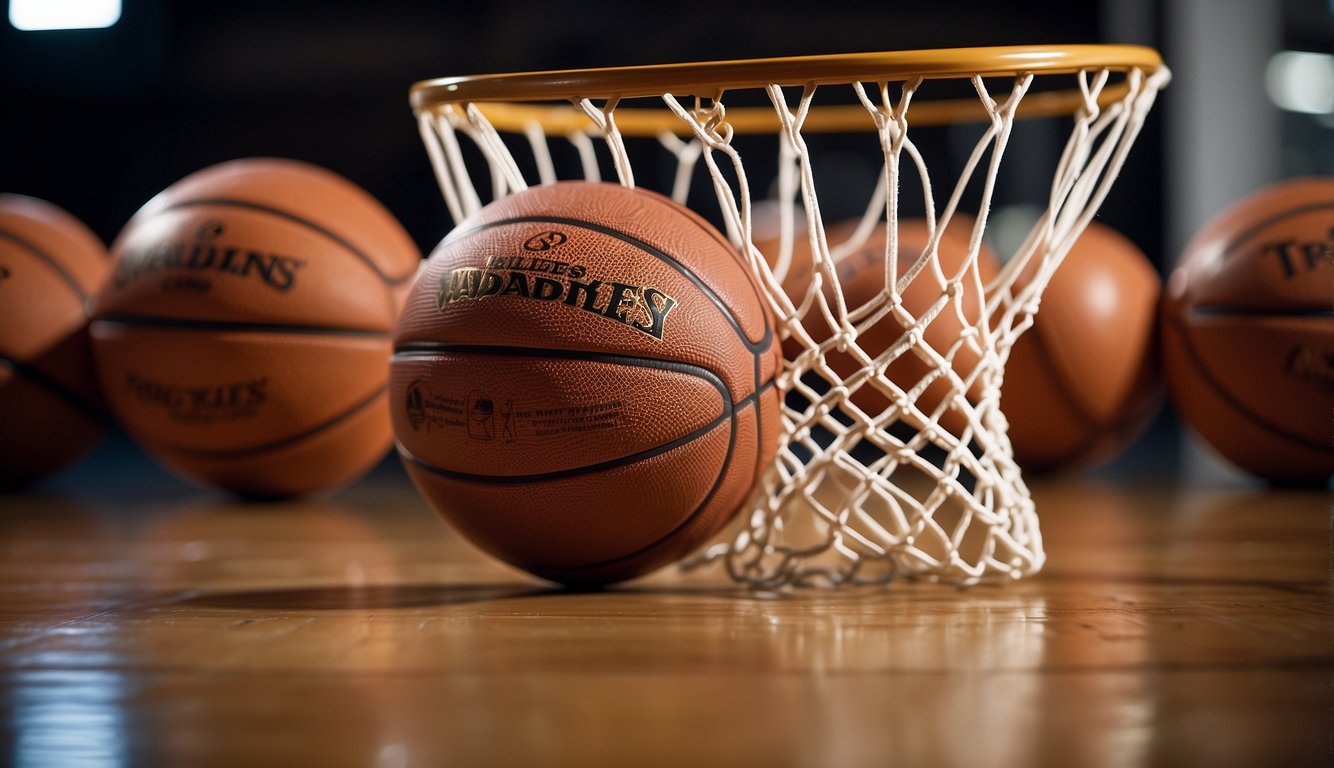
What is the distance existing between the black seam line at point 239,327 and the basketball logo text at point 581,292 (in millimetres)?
987

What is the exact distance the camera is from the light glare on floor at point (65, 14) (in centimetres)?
500

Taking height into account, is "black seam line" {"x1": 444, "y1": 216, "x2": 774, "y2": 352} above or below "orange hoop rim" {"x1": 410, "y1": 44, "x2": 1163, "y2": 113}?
below

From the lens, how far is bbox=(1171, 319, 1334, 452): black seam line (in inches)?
105

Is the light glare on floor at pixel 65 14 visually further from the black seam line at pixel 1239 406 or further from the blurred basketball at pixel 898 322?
the black seam line at pixel 1239 406

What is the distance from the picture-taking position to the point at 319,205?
8.48ft

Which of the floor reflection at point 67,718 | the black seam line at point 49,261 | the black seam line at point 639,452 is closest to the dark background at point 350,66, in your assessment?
the black seam line at point 49,261

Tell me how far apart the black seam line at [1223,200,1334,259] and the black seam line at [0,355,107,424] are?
7.86 feet

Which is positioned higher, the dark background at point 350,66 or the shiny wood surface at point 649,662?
the dark background at point 350,66

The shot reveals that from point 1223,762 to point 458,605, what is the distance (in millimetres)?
928

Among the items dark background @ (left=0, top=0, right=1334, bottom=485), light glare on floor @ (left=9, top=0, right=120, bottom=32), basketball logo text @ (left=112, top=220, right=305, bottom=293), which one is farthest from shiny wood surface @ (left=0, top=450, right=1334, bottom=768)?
light glare on floor @ (left=9, top=0, right=120, bottom=32)

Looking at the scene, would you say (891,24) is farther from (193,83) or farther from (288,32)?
(193,83)

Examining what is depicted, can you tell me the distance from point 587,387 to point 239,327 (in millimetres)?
1188

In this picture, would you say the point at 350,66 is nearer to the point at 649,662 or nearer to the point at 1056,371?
the point at 1056,371

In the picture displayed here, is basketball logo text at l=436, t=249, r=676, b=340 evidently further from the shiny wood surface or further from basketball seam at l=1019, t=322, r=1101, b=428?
basketball seam at l=1019, t=322, r=1101, b=428
